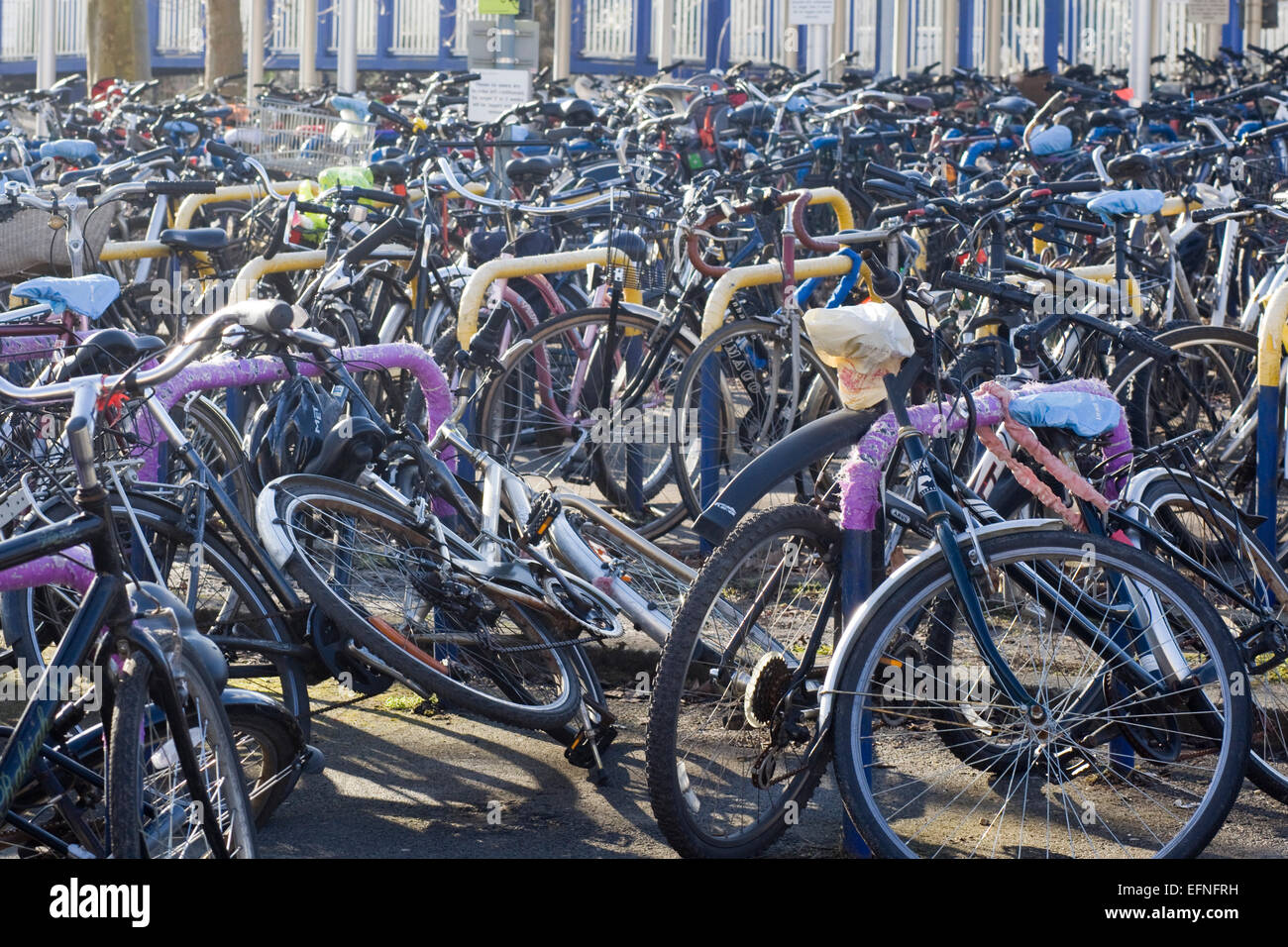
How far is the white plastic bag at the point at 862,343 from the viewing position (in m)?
3.49

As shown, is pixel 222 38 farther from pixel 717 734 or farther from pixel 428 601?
pixel 717 734

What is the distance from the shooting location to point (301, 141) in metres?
9.62

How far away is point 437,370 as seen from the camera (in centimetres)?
454

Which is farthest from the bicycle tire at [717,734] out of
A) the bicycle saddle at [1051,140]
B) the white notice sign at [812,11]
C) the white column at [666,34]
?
the white column at [666,34]

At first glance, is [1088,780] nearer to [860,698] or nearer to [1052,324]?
[860,698]

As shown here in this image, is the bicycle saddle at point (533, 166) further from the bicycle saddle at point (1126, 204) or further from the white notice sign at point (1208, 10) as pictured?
the white notice sign at point (1208, 10)

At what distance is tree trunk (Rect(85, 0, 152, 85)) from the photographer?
680 inches

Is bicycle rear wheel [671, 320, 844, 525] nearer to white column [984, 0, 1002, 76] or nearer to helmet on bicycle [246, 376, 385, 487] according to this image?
helmet on bicycle [246, 376, 385, 487]

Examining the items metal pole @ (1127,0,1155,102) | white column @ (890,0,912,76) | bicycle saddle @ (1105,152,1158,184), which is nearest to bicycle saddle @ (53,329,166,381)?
bicycle saddle @ (1105,152,1158,184)

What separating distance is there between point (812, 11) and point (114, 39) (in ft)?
29.7

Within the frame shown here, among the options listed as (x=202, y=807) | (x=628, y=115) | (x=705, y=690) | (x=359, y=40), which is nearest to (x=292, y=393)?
(x=705, y=690)

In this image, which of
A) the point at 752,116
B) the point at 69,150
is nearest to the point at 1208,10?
the point at 752,116

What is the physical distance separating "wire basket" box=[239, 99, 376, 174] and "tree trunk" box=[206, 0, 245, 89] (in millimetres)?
9264

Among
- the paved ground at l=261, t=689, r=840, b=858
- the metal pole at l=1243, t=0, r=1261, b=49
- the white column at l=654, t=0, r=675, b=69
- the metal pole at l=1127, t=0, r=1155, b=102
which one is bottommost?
the paved ground at l=261, t=689, r=840, b=858
